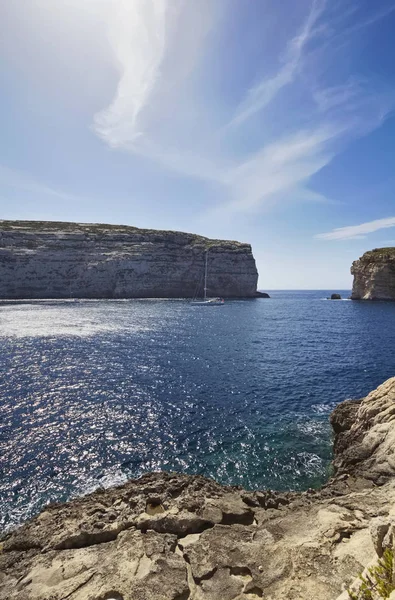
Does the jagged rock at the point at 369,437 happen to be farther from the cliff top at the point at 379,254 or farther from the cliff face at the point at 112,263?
the cliff face at the point at 112,263

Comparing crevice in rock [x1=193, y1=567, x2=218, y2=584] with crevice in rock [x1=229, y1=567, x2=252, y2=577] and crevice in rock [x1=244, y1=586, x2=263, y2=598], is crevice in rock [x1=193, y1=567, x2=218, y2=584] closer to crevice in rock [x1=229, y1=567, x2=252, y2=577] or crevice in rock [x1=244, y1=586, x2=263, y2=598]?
crevice in rock [x1=229, y1=567, x2=252, y2=577]

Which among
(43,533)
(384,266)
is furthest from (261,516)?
(384,266)

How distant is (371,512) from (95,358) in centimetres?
3265

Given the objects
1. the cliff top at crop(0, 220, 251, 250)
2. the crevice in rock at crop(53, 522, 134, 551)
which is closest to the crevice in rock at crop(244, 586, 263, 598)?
the crevice in rock at crop(53, 522, 134, 551)

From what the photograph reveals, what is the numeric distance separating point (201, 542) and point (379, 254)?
124370mm

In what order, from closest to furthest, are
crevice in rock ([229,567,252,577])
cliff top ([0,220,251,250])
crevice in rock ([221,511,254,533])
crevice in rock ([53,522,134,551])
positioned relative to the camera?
crevice in rock ([229,567,252,577]) → crevice in rock ([53,522,134,551]) → crevice in rock ([221,511,254,533]) → cliff top ([0,220,251,250])

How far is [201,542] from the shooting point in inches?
355

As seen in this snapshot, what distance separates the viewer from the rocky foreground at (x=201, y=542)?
285 inches

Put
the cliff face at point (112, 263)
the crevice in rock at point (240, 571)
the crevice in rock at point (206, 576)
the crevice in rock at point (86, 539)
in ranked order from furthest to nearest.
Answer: the cliff face at point (112, 263)
the crevice in rock at point (86, 539)
the crevice in rock at point (240, 571)
the crevice in rock at point (206, 576)

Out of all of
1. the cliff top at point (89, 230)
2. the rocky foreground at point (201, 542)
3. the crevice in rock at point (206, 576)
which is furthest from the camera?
the cliff top at point (89, 230)

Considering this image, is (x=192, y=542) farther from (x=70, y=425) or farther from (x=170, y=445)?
(x=70, y=425)

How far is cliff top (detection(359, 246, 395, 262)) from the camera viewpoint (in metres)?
107

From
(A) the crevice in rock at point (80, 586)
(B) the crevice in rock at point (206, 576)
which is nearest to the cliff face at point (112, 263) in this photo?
(A) the crevice in rock at point (80, 586)

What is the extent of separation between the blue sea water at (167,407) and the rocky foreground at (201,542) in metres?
2.88
